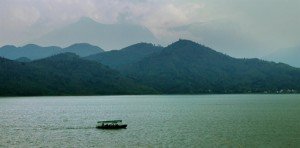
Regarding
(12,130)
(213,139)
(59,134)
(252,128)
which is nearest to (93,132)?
(59,134)

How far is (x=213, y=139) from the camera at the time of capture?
105 m

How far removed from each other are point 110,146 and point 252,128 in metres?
51.4

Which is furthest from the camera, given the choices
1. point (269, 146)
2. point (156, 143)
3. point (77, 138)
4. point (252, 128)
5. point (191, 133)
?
point (252, 128)

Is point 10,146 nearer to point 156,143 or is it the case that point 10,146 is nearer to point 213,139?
point 156,143

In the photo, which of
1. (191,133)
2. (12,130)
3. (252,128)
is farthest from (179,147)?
(12,130)

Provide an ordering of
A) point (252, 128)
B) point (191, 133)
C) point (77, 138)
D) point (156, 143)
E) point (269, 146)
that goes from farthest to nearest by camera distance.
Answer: point (252, 128) < point (191, 133) < point (77, 138) < point (156, 143) < point (269, 146)

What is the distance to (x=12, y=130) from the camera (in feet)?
431

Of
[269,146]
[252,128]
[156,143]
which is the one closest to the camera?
[269,146]

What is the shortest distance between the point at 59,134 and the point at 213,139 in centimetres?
4209

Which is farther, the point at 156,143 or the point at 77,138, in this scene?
the point at 77,138

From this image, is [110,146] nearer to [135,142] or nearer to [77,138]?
[135,142]

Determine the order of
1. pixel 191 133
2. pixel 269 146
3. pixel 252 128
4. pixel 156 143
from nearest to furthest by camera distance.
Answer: pixel 269 146 → pixel 156 143 → pixel 191 133 → pixel 252 128

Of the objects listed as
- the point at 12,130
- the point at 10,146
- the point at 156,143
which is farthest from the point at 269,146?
the point at 12,130

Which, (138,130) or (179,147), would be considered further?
(138,130)
